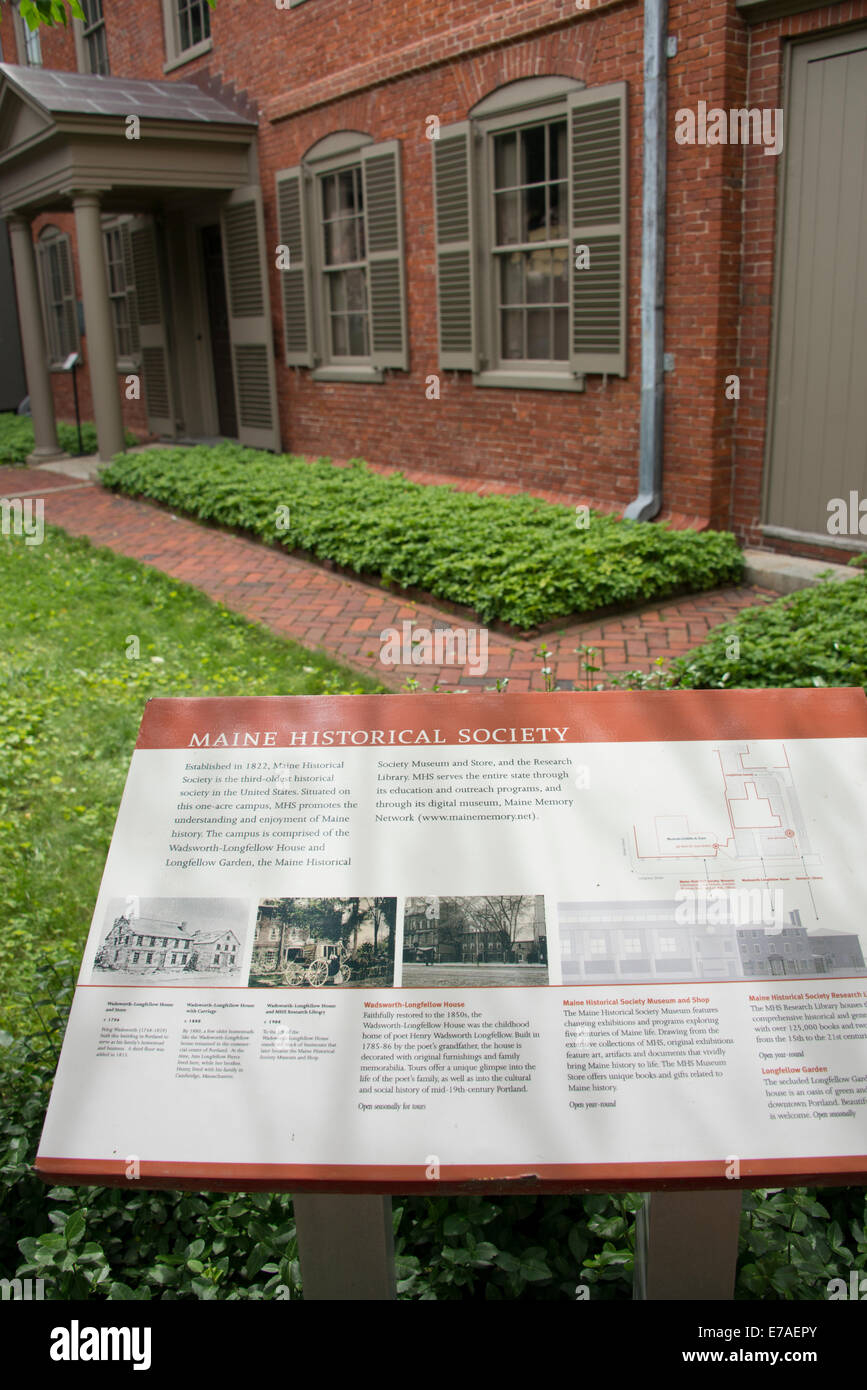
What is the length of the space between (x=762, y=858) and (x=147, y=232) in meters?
14.6

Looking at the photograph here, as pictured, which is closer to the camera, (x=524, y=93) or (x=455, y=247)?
(x=524, y=93)

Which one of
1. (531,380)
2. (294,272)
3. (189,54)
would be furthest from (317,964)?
(189,54)

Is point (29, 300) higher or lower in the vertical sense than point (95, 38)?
lower

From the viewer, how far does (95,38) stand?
1513 centimetres

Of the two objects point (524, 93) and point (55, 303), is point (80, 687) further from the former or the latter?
point (55, 303)

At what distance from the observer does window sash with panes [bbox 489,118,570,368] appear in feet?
27.2

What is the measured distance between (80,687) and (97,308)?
7307mm

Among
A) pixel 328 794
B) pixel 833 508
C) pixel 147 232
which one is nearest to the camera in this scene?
pixel 328 794

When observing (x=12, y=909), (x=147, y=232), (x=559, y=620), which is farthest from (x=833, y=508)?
(x=147, y=232)

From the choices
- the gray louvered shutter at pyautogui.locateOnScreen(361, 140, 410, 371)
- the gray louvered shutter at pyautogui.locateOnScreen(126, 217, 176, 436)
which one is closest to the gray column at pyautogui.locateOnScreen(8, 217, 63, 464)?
the gray louvered shutter at pyautogui.locateOnScreen(126, 217, 176, 436)

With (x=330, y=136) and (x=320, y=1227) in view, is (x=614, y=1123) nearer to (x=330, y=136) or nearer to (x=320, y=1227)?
(x=320, y=1227)

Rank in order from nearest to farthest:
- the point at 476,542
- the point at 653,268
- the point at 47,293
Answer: the point at 476,542 → the point at 653,268 → the point at 47,293

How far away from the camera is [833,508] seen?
6.85 meters

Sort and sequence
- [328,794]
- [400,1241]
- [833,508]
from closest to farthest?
[328,794]
[400,1241]
[833,508]
